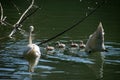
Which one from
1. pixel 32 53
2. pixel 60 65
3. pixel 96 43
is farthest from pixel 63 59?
pixel 96 43

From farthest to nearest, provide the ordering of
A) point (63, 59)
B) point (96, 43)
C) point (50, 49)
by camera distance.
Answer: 1. point (96, 43)
2. point (50, 49)
3. point (63, 59)

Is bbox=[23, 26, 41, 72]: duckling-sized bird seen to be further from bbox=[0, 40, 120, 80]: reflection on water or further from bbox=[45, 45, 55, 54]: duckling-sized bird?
bbox=[45, 45, 55, 54]: duckling-sized bird

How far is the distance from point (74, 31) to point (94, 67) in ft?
18.8

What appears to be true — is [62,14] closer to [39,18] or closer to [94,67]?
[39,18]

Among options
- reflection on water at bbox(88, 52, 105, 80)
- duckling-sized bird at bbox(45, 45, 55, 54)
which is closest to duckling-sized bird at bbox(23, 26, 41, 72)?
duckling-sized bird at bbox(45, 45, 55, 54)

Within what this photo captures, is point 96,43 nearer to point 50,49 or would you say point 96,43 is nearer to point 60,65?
point 50,49

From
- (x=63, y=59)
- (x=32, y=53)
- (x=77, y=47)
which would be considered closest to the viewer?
(x=63, y=59)

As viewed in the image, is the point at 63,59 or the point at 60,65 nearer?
the point at 60,65

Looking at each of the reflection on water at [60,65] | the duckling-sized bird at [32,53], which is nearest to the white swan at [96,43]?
the reflection on water at [60,65]

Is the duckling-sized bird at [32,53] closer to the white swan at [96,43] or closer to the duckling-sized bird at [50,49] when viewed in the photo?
the duckling-sized bird at [50,49]

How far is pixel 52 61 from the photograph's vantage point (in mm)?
9406

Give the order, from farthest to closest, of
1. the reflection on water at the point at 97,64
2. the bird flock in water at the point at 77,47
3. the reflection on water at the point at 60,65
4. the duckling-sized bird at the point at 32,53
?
the bird flock in water at the point at 77,47
the duckling-sized bird at the point at 32,53
the reflection on water at the point at 97,64
the reflection on water at the point at 60,65

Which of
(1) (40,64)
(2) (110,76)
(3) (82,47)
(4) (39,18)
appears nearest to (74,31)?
(3) (82,47)

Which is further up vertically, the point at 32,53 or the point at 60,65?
the point at 32,53
